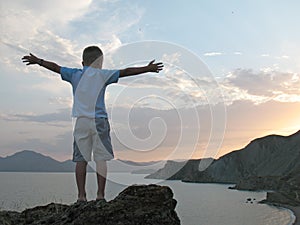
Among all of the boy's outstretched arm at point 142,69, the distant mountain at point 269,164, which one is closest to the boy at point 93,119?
the boy's outstretched arm at point 142,69

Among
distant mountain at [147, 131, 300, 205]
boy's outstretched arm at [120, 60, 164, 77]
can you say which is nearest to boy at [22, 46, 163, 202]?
boy's outstretched arm at [120, 60, 164, 77]

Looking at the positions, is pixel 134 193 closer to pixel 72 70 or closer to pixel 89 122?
pixel 89 122

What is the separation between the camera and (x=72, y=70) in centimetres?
520

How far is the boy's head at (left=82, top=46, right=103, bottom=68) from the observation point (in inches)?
202

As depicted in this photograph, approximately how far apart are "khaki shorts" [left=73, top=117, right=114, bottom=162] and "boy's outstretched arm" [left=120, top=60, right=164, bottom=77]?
2.09 feet

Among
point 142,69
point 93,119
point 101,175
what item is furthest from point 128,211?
point 142,69

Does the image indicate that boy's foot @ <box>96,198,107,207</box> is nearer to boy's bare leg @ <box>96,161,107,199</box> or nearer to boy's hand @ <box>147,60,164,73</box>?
boy's bare leg @ <box>96,161,107,199</box>

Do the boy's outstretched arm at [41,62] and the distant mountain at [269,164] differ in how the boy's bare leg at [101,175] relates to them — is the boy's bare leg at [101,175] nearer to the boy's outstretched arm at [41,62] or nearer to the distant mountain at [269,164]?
the boy's outstretched arm at [41,62]

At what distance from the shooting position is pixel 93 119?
4949 mm

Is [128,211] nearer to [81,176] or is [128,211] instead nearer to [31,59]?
[81,176]

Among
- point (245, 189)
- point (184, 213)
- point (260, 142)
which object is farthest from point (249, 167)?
point (184, 213)

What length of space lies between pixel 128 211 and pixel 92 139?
1046 millimetres

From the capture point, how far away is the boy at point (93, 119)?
4.97 metres

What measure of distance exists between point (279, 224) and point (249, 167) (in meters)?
131
